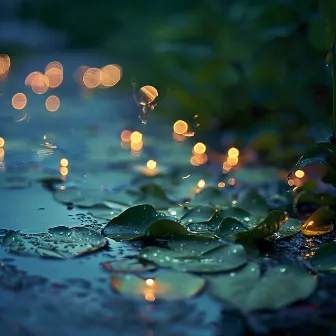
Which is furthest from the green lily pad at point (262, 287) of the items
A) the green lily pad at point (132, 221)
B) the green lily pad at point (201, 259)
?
the green lily pad at point (132, 221)

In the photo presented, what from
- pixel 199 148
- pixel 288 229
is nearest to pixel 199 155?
pixel 199 148

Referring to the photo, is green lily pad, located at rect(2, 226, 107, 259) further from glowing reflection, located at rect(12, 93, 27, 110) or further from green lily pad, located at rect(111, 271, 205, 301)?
glowing reflection, located at rect(12, 93, 27, 110)

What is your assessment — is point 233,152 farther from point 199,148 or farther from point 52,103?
point 52,103

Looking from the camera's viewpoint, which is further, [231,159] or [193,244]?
[231,159]

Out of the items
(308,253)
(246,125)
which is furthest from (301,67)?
(308,253)

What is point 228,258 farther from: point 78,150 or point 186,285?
point 78,150
